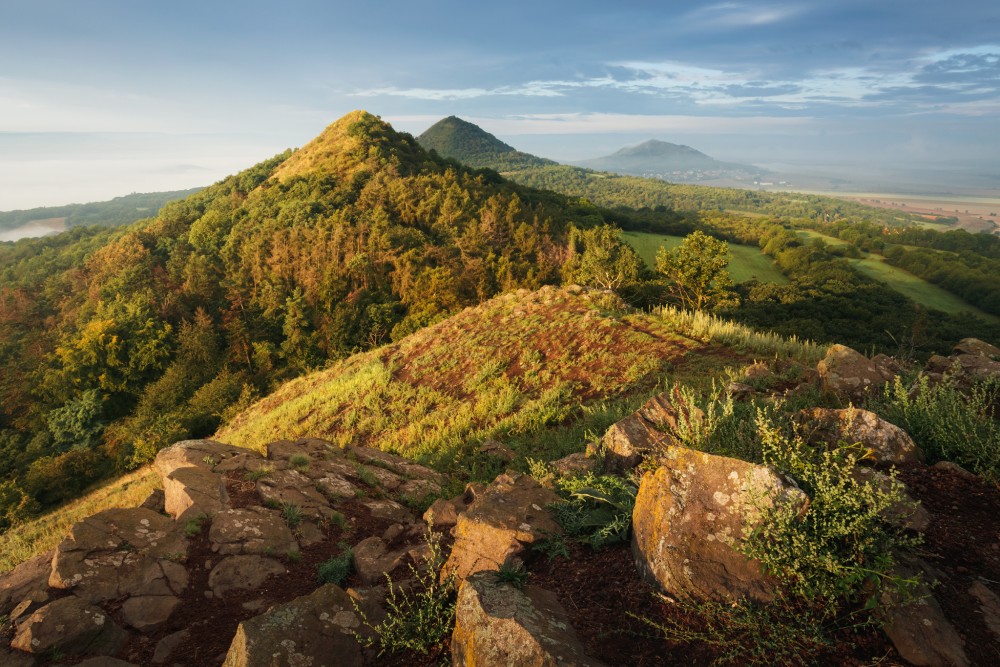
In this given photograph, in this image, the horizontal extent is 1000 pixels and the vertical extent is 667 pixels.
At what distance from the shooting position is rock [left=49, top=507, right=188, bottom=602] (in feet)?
14.9

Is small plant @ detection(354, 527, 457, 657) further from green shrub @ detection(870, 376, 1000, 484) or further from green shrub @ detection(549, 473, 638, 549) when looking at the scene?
green shrub @ detection(870, 376, 1000, 484)

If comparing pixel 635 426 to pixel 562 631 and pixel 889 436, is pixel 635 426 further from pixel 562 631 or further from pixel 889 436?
pixel 562 631

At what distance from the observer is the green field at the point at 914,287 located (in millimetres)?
54406

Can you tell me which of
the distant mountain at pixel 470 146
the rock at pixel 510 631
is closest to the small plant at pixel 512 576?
the rock at pixel 510 631

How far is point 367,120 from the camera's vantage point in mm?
67812

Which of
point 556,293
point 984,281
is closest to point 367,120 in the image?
point 556,293

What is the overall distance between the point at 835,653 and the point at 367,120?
76.1 metres

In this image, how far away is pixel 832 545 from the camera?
306 cm

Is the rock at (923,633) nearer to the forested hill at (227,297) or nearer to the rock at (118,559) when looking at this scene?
the rock at (118,559)

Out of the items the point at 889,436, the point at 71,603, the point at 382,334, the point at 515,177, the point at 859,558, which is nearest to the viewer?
the point at 859,558

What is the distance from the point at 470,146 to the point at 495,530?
185 meters

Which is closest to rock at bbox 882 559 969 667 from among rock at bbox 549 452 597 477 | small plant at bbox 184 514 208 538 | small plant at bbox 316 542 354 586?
rock at bbox 549 452 597 477

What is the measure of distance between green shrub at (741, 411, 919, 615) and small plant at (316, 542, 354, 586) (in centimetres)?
396

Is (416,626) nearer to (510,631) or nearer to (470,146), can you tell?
(510,631)
